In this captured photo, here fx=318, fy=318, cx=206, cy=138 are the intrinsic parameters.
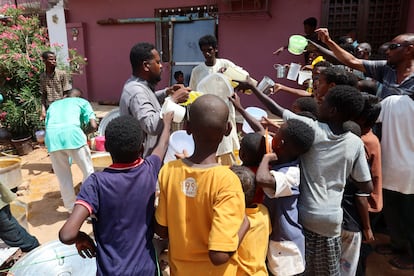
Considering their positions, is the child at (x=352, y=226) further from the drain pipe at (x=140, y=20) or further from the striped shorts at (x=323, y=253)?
the drain pipe at (x=140, y=20)

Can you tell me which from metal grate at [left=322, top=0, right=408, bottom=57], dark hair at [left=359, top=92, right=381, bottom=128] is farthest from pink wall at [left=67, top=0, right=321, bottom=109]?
dark hair at [left=359, top=92, right=381, bottom=128]

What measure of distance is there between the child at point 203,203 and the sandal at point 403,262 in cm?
188

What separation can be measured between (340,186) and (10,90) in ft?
19.2

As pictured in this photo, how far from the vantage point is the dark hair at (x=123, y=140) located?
1.43m

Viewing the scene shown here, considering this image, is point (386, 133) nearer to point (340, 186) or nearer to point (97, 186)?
point (340, 186)

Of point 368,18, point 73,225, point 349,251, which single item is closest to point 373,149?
point 349,251

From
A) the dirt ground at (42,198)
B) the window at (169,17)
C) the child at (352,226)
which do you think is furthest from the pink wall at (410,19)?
the dirt ground at (42,198)

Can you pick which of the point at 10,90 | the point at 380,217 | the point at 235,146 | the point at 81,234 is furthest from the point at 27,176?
the point at 380,217

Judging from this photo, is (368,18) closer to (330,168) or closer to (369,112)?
(369,112)

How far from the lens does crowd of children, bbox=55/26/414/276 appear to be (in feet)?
4.25

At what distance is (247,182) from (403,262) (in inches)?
76.7

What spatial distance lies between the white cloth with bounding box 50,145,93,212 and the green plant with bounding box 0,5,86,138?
270 cm

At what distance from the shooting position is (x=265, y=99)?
2.06 m

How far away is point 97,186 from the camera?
139cm
